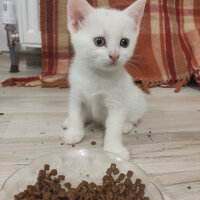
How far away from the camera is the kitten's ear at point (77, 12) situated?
0.88 metres

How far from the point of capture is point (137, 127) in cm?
120

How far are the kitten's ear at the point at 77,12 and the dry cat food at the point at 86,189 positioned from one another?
0.52 m

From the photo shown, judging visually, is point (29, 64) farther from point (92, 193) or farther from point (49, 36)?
point (92, 193)

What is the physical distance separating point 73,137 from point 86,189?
13.4 inches

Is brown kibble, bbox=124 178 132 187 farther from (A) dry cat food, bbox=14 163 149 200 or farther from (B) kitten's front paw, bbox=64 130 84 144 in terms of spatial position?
(B) kitten's front paw, bbox=64 130 84 144

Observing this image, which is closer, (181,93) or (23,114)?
(23,114)

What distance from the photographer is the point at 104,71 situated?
0.98 metres

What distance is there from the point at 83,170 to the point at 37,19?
53.3 inches

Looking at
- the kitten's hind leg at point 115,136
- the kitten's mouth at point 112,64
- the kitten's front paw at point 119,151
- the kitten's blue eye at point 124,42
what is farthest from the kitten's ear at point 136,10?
the kitten's front paw at point 119,151

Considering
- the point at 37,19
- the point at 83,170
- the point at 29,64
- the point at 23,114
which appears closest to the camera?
the point at 83,170

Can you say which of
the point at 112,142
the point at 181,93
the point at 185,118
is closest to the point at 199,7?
the point at 181,93

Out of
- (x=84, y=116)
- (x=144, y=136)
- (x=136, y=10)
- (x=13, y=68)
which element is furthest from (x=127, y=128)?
(x=13, y=68)

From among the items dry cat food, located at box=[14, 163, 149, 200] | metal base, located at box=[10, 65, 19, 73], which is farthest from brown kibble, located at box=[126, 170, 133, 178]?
metal base, located at box=[10, 65, 19, 73]

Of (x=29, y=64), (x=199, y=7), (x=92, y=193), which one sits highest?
(x=199, y=7)
